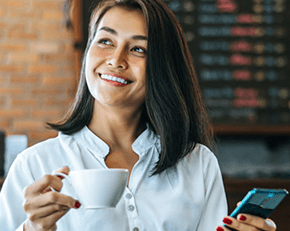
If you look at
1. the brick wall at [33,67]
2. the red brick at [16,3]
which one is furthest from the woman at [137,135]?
the red brick at [16,3]

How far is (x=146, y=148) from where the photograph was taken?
4.55 feet

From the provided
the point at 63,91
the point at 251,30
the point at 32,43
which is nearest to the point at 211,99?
the point at 251,30

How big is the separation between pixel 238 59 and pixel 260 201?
1687 mm

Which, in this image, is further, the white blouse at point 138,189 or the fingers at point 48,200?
the white blouse at point 138,189

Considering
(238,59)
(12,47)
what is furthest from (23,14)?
(238,59)

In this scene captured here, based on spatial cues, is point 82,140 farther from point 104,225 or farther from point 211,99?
point 211,99

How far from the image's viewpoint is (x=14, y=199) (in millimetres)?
1190

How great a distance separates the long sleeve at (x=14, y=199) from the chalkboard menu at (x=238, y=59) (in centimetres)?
149

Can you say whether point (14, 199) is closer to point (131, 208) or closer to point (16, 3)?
point (131, 208)

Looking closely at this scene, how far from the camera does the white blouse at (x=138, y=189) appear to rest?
1.21m

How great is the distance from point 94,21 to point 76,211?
589 mm

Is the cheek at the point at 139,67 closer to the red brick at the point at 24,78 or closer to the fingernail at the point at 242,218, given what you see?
the fingernail at the point at 242,218

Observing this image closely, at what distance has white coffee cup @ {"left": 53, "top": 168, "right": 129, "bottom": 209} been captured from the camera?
0.91m

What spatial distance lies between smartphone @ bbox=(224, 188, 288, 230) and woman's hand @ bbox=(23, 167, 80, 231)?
1.16 feet
